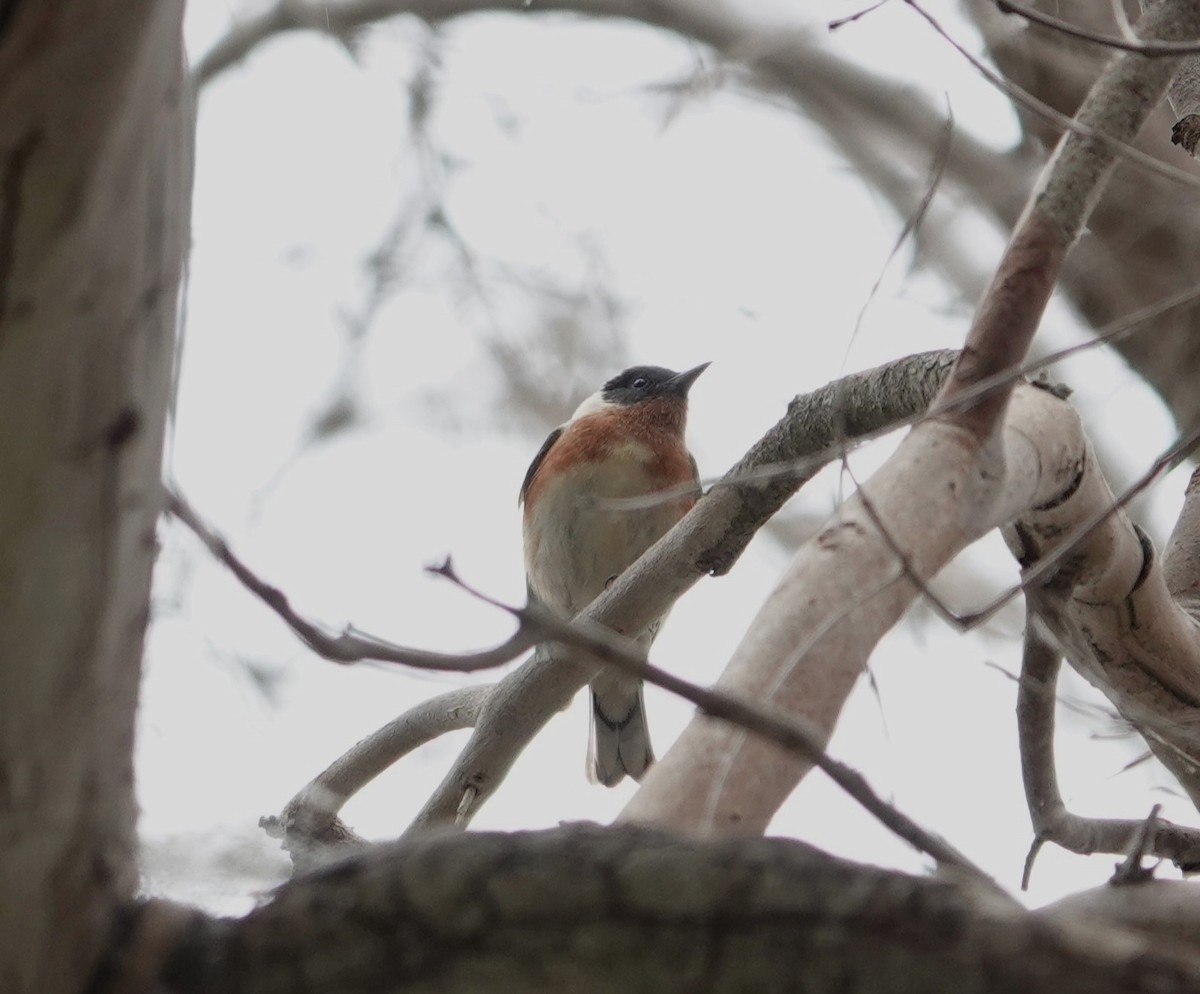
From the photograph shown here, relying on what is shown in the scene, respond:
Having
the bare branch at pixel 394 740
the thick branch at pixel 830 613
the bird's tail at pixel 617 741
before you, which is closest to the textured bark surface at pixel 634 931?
the thick branch at pixel 830 613

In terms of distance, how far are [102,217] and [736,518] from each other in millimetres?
2211

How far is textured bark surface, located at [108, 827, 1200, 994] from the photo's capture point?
1145 mm

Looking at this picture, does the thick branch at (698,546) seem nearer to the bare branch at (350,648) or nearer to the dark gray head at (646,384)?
the bare branch at (350,648)

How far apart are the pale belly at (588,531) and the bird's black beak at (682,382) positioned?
0.75m

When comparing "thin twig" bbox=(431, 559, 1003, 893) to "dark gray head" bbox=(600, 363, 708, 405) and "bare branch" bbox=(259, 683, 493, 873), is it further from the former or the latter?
"dark gray head" bbox=(600, 363, 708, 405)

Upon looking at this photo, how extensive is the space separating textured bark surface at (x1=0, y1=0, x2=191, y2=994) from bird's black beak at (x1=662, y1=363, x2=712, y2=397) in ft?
19.1

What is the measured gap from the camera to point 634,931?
1.26 m

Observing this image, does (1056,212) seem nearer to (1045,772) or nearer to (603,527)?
(1045,772)

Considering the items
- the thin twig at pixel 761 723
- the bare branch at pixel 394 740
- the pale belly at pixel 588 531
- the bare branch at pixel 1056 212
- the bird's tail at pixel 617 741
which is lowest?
the thin twig at pixel 761 723

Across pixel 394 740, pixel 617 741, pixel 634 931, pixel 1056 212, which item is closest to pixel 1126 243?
pixel 617 741

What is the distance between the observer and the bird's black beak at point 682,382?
7.14 metres

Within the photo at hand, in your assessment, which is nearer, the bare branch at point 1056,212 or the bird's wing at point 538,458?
the bare branch at point 1056,212

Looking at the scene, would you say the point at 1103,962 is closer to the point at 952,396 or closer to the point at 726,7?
the point at 952,396

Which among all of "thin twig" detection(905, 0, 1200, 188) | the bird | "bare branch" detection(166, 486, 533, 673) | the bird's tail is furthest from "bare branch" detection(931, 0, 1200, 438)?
the bird's tail
